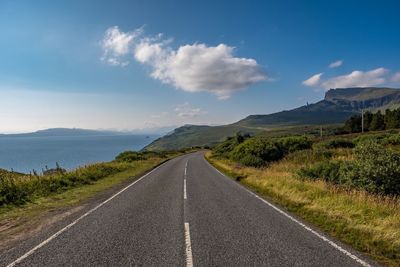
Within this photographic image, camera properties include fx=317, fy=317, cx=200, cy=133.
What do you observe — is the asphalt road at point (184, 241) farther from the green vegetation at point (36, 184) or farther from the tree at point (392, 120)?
the tree at point (392, 120)

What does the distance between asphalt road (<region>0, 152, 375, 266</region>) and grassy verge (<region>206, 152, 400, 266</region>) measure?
639 millimetres

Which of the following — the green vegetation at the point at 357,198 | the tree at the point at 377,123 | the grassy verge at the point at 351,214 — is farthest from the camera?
the tree at the point at 377,123

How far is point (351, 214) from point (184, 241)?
5779 mm

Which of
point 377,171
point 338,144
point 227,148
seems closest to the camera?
point 377,171

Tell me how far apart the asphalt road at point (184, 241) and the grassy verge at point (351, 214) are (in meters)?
0.64

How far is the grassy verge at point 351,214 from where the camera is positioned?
759cm

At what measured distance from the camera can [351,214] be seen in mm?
10258

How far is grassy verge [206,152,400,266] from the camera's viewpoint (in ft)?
24.9

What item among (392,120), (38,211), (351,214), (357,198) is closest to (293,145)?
(357,198)

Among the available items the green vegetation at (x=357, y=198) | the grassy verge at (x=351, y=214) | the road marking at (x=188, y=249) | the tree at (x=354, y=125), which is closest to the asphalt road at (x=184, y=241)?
the road marking at (x=188, y=249)

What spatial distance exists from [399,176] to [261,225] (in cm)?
813

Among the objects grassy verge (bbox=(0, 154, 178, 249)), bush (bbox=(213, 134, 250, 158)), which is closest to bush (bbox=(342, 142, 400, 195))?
grassy verge (bbox=(0, 154, 178, 249))

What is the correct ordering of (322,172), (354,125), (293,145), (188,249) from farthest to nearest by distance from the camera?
1. (354,125)
2. (293,145)
3. (322,172)
4. (188,249)

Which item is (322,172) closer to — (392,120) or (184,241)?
(184,241)
